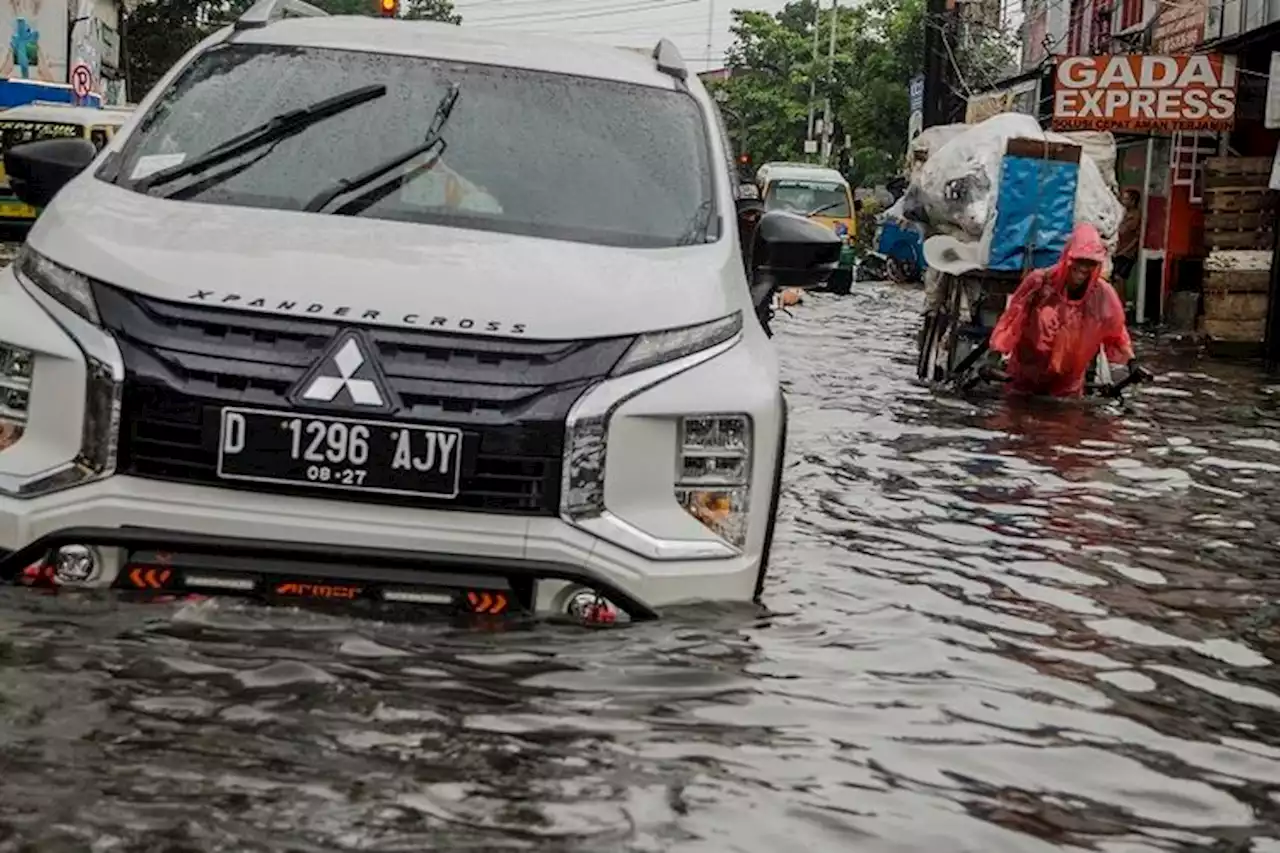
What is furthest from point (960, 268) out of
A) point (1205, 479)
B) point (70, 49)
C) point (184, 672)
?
point (70, 49)

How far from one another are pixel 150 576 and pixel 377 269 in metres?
0.86

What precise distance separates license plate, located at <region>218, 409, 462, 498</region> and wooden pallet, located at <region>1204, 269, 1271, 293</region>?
57.2 feet

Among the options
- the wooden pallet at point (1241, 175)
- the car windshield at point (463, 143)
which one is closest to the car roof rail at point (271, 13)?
the car windshield at point (463, 143)

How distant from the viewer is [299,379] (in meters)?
4.34

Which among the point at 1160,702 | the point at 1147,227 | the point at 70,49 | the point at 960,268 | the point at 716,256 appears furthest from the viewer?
the point at 70,49

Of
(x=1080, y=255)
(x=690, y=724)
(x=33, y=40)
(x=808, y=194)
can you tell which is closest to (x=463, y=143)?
(x=690, y=724)

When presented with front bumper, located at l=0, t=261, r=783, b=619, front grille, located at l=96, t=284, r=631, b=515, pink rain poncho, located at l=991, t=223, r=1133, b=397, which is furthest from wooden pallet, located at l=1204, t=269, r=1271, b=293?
front grille, located at l=96, t=284, r=631, b=515

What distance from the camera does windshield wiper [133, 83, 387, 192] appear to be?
5.35 m

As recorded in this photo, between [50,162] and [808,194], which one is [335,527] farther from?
[808,194]

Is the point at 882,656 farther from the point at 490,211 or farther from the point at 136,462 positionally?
the point at 136,462

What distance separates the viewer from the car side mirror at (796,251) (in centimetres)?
581

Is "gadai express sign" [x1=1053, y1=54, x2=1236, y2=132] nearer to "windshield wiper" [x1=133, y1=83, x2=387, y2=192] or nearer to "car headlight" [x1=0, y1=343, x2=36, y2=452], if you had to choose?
"windshield wiper" [x1=133, y1=83, x2=387, y2=192]

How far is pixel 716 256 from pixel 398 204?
852 mm

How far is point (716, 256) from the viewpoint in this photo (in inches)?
207
